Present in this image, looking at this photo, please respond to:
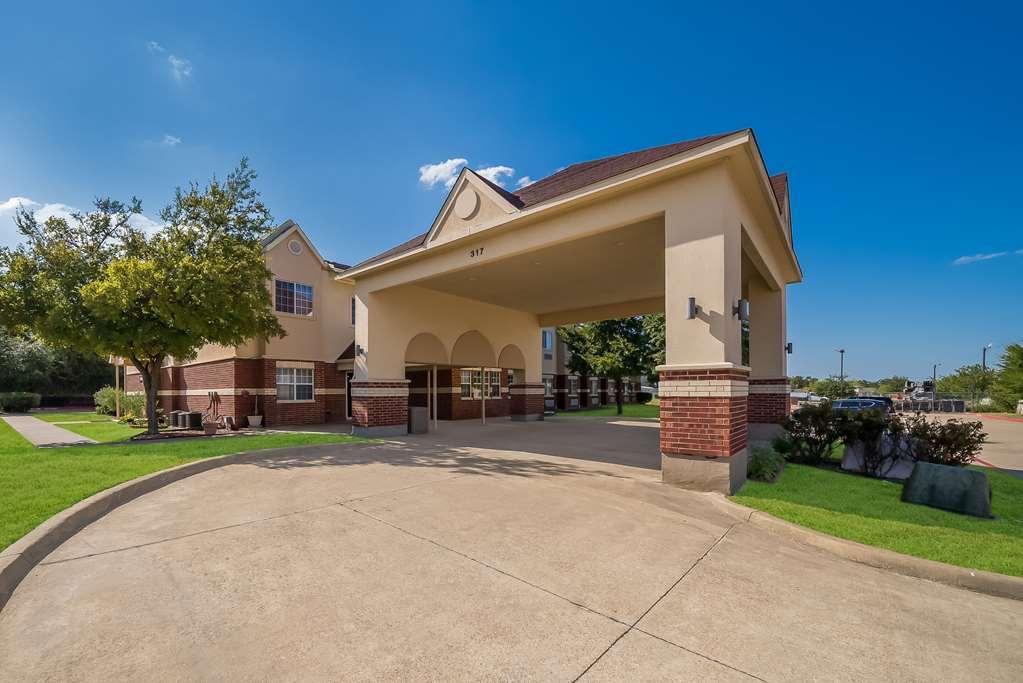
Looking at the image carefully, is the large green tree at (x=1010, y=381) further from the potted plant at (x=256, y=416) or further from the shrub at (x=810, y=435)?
the potted plant at (x=256, y=416)

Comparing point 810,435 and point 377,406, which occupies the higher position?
point 377,406

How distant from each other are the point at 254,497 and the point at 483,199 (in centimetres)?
832

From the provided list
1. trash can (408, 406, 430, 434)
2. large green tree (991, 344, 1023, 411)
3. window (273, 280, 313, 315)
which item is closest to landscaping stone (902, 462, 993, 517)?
trash can (408, 406, 430, 434)

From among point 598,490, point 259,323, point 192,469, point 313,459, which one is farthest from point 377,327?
point 598,490

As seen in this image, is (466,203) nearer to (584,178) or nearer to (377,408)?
(584,178)

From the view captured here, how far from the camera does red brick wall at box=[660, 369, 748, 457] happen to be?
306 inches

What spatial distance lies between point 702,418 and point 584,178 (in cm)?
580

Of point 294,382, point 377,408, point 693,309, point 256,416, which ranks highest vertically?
point 693,309

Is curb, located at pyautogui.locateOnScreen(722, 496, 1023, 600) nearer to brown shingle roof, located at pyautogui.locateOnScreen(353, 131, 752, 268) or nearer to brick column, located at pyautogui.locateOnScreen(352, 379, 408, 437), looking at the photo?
brown shingle roof, located at pyautogui.locateOnScreen(353, 131, 752, 268)

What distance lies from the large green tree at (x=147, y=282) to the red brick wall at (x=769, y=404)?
52.7ft

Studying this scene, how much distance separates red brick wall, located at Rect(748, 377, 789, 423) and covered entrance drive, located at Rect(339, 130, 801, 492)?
0.03 m

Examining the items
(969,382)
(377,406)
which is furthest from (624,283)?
(969,382)

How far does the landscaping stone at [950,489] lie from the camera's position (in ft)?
22.3

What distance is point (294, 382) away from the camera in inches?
806
